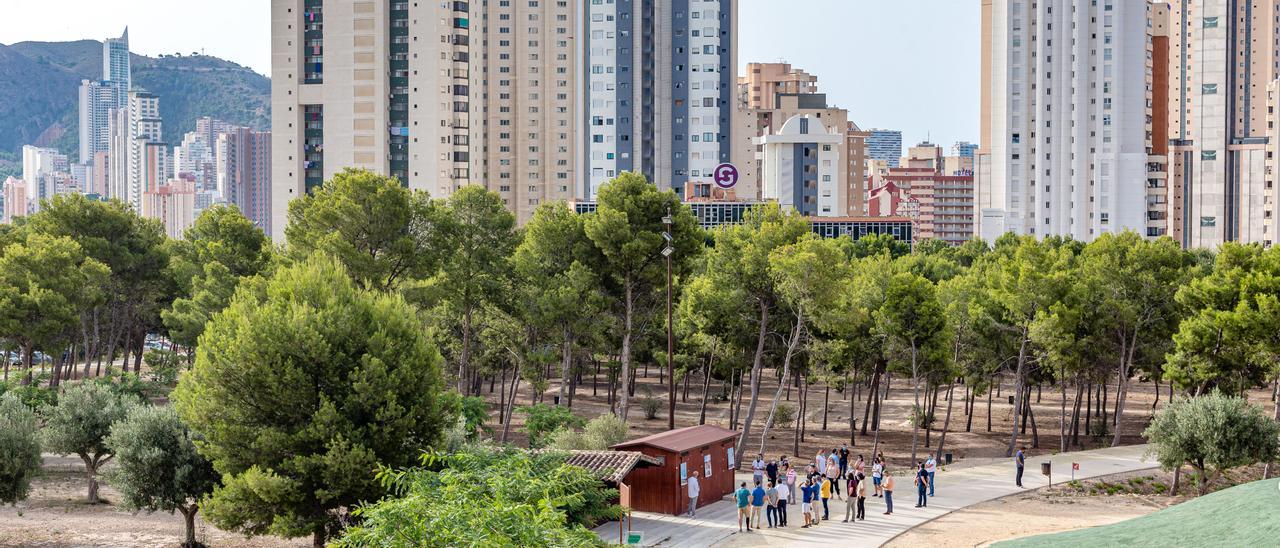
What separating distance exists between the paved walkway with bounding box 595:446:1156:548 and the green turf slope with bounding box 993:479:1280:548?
4.56 meters

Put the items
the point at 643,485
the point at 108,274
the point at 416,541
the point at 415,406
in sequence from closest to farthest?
the point at 416,541, the point at 415,406, the point at 643,485, the point at 108,274

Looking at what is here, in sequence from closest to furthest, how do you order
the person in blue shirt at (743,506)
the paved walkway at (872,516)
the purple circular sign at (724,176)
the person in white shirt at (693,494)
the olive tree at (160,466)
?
the paved walkway at (872,516), the olive tree at (160,466), the person in blue shirt at (743,506), the person in white shirt at (693,494), the purple circular sign at (724,176)

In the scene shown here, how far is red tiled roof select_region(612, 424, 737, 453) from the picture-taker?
38562mm

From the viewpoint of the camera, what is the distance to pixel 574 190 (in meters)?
173

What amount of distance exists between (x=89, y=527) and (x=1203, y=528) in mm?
29295

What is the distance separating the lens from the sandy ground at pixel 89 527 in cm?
3653

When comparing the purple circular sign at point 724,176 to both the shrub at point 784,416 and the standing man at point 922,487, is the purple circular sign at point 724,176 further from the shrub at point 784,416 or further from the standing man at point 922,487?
the standing man at point 922,487

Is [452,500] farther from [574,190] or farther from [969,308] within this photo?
[574,190]

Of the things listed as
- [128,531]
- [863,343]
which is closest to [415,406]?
[128,531]

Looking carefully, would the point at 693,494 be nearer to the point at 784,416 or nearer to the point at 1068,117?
the point at 784,416

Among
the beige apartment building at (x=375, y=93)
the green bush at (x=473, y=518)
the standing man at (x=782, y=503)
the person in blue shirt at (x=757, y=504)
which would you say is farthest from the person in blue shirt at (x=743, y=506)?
the beige apartment building at (x=375, y=93)

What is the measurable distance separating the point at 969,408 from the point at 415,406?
1741 inches

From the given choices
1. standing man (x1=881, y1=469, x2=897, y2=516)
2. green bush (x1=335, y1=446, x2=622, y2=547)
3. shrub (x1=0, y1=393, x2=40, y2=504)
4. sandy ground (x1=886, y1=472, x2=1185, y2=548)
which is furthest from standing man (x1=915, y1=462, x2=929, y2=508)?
shrub (x1=0, y1=393, x2=40, y2=504)

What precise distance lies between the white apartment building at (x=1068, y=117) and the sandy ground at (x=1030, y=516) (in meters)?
121
